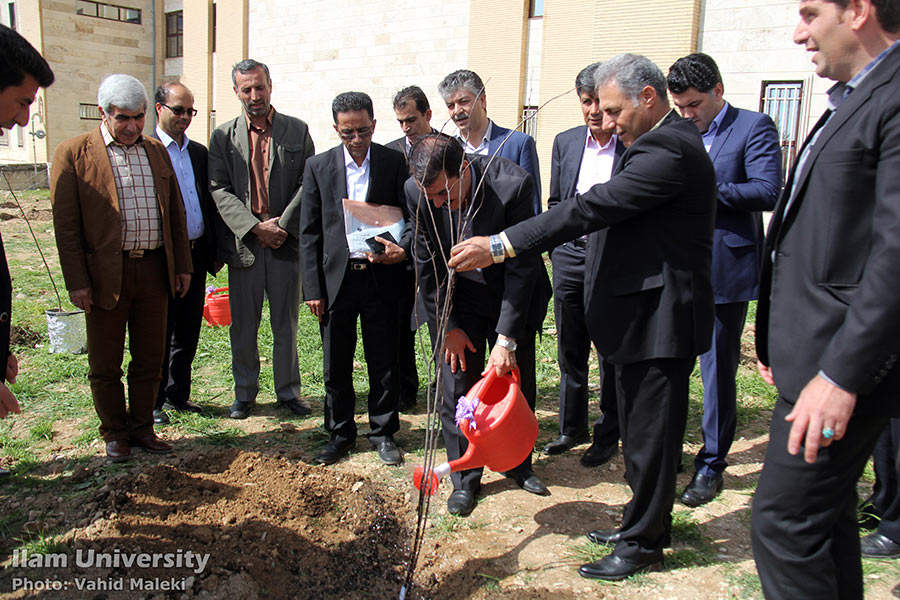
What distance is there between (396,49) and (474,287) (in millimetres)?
13318

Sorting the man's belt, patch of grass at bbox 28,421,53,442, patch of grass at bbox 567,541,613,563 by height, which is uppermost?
the man's belt

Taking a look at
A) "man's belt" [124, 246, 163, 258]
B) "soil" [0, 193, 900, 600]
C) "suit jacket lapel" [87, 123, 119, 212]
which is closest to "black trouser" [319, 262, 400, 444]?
"soil" [0, 193, 900, 600]

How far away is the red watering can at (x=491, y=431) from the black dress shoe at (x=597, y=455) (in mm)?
1210

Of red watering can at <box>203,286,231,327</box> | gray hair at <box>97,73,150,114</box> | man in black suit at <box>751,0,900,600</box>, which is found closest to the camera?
man in black suit at <box>751,0,900,600</box>

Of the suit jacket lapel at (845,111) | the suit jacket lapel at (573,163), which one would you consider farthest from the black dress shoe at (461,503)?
the suit jacket lapel at (845,111)

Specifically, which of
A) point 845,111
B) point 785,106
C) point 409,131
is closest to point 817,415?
point 845,111

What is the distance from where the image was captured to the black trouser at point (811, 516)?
1.87m

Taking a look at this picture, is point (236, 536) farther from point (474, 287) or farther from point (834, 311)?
point (834, 311)

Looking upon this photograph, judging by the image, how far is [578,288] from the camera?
4.06 metres

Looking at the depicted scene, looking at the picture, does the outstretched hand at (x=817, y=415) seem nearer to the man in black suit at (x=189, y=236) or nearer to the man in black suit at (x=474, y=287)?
the man in black suit at (x=474, y=287)

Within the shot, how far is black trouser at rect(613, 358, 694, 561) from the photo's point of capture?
9.03ft

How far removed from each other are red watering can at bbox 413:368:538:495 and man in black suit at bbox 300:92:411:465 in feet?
4.13

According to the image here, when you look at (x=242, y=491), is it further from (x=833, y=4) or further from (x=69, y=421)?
(x=833, y=4)

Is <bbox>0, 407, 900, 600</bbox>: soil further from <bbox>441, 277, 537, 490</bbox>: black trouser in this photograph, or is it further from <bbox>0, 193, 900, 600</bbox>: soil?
<bbox>441, 277, 537, 490</bbox>: black trouser
